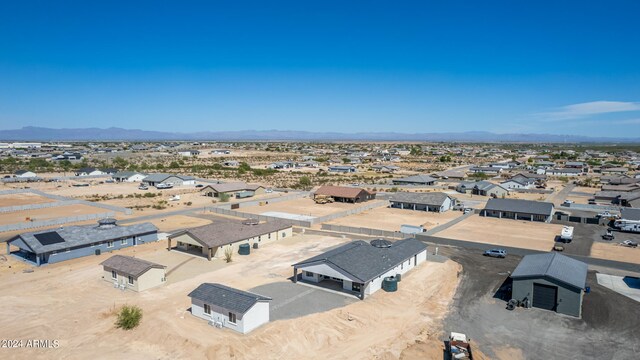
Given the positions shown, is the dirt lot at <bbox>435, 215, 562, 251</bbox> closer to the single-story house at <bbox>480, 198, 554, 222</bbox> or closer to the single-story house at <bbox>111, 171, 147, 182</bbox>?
the single-story house at <bbox>480, 198, 554, 222</bbox>

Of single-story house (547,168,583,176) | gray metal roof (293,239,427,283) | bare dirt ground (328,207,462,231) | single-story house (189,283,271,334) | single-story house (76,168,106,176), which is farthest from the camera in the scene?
single-story house (547,168,583,176)

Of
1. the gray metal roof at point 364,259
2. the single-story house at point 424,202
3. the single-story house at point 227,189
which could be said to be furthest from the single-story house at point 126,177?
the gray metal roof at point 364,259

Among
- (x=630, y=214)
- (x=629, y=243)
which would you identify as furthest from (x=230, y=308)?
(x=630, y=214)

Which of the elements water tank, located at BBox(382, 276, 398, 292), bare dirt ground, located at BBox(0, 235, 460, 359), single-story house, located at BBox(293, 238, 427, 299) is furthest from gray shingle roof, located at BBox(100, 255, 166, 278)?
water tank, located at BBox(382, 276, 398, 292)

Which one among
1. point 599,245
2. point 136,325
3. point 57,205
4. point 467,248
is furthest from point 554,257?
point 57,205

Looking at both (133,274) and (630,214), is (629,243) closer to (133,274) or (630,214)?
(630,214)

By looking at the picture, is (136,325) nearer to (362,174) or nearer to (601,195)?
(601,195)
